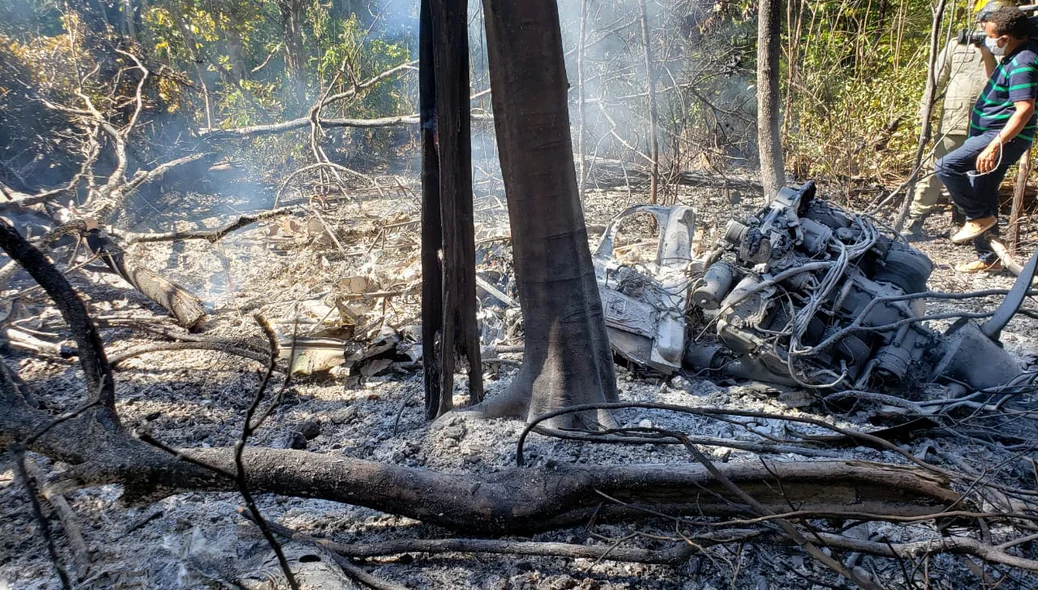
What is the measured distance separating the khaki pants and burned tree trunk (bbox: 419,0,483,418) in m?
5.90

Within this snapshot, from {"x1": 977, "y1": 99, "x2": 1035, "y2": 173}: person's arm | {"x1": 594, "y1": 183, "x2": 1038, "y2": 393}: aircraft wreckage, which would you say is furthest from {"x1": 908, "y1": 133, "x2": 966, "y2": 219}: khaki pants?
{"x1": 594, "y1": 183, "x2": 1038, "y2": 393}: aircraft wreckage

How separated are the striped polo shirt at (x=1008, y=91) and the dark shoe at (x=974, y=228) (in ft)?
2.62

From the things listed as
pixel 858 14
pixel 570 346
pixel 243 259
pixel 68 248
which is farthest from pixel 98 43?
pixel 858 14

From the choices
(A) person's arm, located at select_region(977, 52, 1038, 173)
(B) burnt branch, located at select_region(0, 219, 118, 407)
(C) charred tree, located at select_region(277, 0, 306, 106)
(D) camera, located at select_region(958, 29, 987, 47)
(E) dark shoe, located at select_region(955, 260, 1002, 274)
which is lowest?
(E) dark shoe, located at select_region(955, 260, 1002, 274)

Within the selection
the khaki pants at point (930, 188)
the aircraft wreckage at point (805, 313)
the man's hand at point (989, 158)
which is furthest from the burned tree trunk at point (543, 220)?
the khaki pants at point (930, 188)

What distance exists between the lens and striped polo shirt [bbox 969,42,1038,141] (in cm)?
486

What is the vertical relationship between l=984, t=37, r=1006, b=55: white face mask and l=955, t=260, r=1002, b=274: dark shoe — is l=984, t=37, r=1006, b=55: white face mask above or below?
above

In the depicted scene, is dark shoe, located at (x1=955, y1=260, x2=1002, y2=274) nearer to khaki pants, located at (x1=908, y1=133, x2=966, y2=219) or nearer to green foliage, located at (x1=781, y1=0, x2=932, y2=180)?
khaki pants, located at (x1=908, y1=133, x2=966, y2=219)

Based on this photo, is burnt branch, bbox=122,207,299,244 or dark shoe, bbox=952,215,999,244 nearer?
burnt branch, bbox=122,207,299,244

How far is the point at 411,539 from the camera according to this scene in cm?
204

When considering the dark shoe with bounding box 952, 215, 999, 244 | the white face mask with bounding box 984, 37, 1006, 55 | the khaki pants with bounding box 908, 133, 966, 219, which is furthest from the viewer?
the khaki pants with bounding box 908, 133, 966, 219

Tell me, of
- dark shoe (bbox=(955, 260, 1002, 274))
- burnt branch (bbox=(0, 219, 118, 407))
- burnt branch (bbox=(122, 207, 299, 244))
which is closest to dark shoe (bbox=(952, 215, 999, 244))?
dark shoe (bbox=(955, 260, 1002, 274))

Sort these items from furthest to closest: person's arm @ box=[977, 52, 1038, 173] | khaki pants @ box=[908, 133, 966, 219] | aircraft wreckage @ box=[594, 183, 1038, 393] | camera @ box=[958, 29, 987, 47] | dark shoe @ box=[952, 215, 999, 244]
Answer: khaki pants @ box=[908, 133, 966, 219], dark shoe @ box=[952, 215, 999, 244], camera @ box=[958, 29, 987, 47], person's arm @ box=[977, 52, 1038, 173], aircraft wreckage @ box=[594, 183, 1038, 393]

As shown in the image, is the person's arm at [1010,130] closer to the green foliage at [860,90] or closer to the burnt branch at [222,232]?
the green foliage at [860,90]
